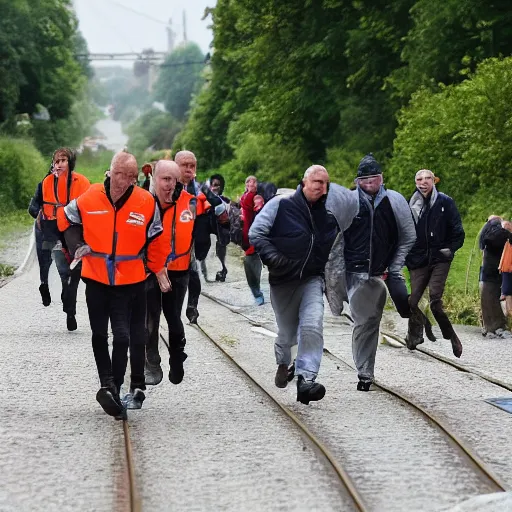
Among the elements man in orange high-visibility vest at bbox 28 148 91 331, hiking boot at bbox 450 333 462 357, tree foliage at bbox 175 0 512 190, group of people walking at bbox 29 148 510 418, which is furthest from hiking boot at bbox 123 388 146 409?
tree foliage at bbox 175 0 512 190

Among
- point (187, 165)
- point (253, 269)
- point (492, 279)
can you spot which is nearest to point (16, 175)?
point (253, 269)

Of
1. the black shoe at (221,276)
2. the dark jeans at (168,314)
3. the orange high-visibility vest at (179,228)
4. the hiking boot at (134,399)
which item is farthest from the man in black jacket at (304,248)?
the black shoe at (221,276)

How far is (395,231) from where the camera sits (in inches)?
443

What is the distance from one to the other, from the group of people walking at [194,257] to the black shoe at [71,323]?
380 centimetres

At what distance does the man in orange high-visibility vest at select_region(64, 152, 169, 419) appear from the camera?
9336mm

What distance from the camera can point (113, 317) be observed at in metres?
9.63

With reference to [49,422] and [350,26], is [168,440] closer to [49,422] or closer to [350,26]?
[49,422]

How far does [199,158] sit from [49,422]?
196ft

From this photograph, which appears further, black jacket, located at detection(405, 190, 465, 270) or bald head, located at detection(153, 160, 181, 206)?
black jacket, located at detection(405, 190, 465, 270)

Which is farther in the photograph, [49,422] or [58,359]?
[58,359]

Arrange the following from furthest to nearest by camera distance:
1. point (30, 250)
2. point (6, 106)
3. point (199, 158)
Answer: point (199, 158)
point (6, 106)
point (30, 250)

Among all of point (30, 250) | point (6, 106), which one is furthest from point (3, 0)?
point (30, 250)

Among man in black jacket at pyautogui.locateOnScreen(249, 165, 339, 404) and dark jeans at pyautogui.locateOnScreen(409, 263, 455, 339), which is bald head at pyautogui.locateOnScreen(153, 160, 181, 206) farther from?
dark jeans at pyautogui.locateOnScreen(409, 263, 455, 339)

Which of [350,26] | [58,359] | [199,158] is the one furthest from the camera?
[199,158]
